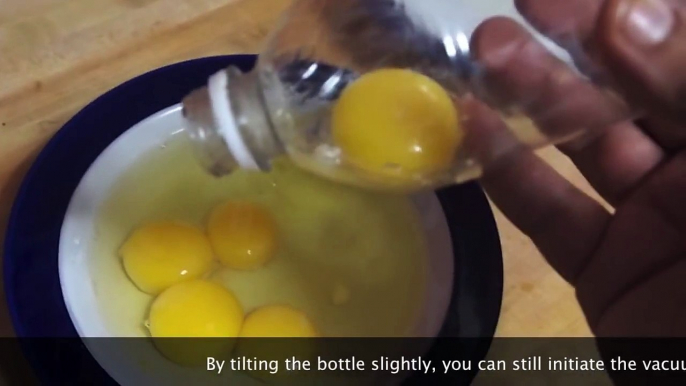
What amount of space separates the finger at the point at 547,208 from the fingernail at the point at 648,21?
0.27 meters

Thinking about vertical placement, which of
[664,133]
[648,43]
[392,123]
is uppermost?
[648,43]

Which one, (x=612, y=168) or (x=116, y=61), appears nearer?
(x=612, y=168)

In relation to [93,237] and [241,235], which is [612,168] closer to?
[241,235]

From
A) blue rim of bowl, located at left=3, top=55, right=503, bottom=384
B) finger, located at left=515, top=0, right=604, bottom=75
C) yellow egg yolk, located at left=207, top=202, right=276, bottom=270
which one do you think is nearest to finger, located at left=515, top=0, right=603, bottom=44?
finger, located at left=515, top=0, right=604, bottom=75

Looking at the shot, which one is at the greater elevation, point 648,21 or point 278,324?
point 648,21

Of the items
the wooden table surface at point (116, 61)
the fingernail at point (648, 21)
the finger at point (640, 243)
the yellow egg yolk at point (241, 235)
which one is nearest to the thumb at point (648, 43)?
the fingernail at point (648, 21)

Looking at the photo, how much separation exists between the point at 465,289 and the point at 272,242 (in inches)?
9.6

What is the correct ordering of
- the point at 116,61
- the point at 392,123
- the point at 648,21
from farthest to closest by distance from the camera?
the point at 116,61 → the point at 392,123 → the point at 648,21

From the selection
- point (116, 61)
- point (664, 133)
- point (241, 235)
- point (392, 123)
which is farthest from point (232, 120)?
point (664, 133)

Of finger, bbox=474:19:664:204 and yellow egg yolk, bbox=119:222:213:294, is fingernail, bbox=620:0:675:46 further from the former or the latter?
yellow egg yolk, bbox=119:222:213:294

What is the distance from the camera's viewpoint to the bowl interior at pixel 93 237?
78 cm

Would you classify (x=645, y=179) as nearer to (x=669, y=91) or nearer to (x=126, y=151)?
(x=669, y=91)

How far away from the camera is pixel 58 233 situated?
807 mm

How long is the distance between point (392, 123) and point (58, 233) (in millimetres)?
367
